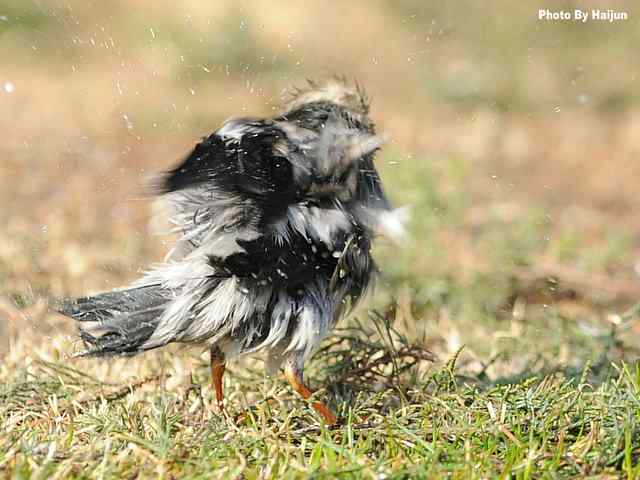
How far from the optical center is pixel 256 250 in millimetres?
2943

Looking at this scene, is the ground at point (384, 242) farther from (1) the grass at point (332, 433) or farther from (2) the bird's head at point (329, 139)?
(2) the bird's head at point (329, 139)

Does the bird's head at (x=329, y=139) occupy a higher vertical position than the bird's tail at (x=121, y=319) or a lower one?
higher

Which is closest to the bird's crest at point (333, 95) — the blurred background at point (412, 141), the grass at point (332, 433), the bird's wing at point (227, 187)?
the blurred background at point (412, 141)

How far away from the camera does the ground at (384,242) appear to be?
271 centimetres

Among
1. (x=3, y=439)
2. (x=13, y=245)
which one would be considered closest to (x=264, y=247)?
(x=3, y=439)

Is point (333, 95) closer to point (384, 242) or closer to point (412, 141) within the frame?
point (384, 242)

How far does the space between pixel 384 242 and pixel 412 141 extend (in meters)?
3.96

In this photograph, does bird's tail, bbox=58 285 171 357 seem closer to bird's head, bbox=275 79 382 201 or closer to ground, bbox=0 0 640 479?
ground, bbox=0 0 640 479

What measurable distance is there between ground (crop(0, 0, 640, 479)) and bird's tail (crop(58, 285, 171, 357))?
219mm

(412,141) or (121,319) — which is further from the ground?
(121,319)

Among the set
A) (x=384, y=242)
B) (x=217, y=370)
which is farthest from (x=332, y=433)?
(x=384, y=242)

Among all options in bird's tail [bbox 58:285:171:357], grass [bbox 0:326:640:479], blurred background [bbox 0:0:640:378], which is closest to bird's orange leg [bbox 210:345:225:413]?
grass [bbox 0:326:640:479]

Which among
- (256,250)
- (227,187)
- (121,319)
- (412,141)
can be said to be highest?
(227,187)

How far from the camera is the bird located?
9.70 ft
